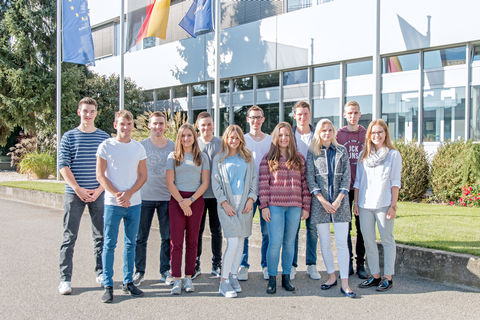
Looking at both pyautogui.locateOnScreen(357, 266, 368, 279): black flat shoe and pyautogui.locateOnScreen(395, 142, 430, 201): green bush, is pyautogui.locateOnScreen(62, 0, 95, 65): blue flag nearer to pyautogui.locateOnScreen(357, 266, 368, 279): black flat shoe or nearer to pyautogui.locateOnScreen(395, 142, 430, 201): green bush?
pyautogui.locateOnScreen(395, 142, 430, 201): green bush

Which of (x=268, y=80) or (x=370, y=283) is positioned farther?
(x=268, y=80)

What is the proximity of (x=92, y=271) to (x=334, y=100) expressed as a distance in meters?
11.4

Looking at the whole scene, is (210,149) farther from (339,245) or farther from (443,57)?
(443,57)

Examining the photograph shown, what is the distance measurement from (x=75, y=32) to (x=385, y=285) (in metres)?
14.4

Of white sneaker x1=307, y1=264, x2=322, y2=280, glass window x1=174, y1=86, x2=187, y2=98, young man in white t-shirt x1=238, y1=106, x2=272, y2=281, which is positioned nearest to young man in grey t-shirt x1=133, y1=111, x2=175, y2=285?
young man in white t-shirt x1=238, y1=106, x2=272, y2=281

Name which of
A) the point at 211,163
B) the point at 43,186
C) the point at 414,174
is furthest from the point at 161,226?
the point at 43,186

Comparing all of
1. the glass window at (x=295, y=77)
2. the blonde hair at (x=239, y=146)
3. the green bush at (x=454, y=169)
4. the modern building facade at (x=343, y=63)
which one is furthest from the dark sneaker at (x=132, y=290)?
the glass window at (x=295, y=77)

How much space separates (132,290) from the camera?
462cm

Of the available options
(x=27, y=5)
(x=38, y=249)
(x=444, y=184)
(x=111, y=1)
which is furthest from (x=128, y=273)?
(x=111, y=1)

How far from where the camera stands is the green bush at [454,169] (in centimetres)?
1005

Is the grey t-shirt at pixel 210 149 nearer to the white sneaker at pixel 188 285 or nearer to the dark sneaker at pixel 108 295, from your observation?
the white sneaker at pixel 188 285

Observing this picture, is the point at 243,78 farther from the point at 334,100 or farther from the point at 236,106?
the point at 334,100

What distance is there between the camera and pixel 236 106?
18656mm

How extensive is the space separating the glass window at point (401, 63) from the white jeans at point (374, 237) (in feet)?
31.9
